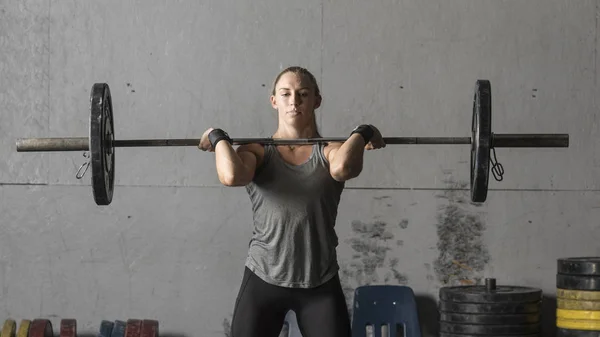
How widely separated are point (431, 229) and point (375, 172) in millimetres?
419

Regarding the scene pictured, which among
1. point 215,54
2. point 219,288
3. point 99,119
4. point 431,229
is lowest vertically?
point 219,288

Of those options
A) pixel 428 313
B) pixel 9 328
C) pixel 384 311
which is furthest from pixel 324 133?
pixel 9 328

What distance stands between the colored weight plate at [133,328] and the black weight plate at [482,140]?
2.08 meters

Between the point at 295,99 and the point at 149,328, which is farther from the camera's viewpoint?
the point at 149,328

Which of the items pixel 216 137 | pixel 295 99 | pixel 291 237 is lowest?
pixel 291 237

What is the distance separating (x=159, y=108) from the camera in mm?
4984

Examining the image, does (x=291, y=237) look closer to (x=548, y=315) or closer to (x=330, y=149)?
(x=330, y=149)

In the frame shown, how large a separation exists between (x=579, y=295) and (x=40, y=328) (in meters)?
2.66

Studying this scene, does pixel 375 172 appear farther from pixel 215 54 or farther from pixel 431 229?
pixel 215 54

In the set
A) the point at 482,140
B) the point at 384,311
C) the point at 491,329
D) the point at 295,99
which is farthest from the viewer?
the point at 384,311

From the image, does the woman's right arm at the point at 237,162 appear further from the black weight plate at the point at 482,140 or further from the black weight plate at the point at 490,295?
the black weight plate at the point at 490,295

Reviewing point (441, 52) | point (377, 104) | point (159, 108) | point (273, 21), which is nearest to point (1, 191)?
point (159, 108)

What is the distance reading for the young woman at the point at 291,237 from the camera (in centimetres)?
289

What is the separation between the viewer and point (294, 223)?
2898mm
